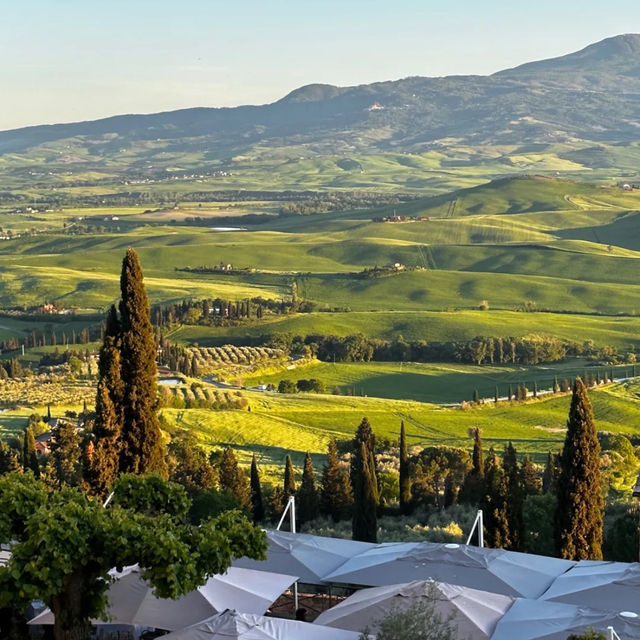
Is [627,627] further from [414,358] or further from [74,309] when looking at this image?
[74,309]

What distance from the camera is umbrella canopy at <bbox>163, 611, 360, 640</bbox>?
69.9ft

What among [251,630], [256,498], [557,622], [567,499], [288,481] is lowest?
[256,498]

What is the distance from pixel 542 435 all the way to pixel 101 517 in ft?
209

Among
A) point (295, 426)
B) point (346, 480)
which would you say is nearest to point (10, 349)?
point (295, 426)

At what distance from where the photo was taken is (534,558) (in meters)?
27.5

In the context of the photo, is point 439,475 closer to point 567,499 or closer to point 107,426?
point 567,499

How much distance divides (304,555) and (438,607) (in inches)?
227

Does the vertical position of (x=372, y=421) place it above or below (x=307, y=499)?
below

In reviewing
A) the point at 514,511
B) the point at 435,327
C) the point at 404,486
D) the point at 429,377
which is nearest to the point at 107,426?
the point at 514,511

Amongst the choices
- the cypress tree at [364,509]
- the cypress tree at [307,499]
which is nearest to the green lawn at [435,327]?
the cypress tree at [307,499]

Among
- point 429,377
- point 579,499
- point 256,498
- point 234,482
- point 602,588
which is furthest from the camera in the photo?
point 429,377

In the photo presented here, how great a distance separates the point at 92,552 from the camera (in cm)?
2003

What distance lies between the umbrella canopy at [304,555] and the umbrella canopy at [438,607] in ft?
10.2

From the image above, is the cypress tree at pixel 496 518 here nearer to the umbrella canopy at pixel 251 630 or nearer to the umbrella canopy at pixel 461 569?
the umbrella canopy at pixel 461 569
